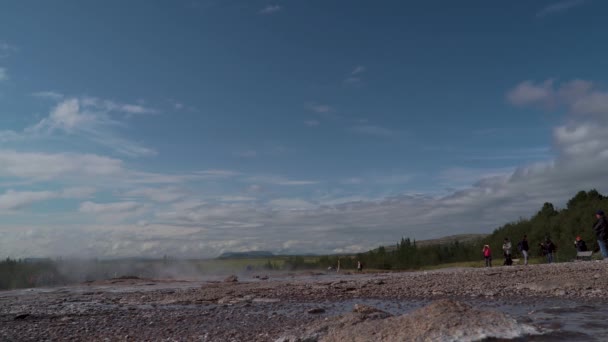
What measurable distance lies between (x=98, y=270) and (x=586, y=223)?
74878 mm

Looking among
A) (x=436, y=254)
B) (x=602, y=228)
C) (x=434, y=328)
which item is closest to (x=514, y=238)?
(x=436, y=254)

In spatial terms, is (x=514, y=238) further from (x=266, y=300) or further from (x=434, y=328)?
(x=434, y=328)

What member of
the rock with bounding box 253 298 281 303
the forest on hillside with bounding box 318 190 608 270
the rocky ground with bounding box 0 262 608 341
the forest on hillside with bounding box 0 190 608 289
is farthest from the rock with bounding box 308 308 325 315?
the forest on hillside with bounding box 318 190 608 270

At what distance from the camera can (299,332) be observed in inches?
377

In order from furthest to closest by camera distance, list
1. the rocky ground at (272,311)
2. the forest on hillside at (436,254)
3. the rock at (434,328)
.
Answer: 1. the forest on hillside at (436,254)
2. the rocky ground at (272,311)
3. the rock at (434,328)

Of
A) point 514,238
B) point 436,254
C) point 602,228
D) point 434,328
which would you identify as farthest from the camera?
point 436,254

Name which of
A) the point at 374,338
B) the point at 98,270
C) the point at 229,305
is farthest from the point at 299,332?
the point at 98,270

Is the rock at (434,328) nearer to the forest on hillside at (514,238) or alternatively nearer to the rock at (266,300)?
the rock at (266,300)

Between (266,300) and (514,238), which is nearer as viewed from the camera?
(266,300)

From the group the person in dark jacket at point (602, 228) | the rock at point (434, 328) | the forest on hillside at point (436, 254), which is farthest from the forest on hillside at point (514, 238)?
the rock at point (434, 328)

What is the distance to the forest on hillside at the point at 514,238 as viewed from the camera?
7025cm

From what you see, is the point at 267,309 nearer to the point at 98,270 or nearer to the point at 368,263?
the point at 98,270

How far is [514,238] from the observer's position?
86250mm

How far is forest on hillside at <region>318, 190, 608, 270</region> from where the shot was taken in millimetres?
70250
